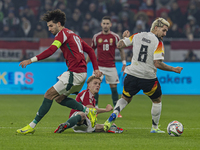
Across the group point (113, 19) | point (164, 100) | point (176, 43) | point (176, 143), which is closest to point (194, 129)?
point (176, 143)

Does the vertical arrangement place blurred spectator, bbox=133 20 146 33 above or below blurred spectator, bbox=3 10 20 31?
below

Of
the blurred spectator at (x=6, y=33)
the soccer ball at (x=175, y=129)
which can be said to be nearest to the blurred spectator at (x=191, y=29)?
the blurred spectator at (x=6, y=33)

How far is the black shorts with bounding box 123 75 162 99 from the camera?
6.32m

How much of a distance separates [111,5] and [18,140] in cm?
1575

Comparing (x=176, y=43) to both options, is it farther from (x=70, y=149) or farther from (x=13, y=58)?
(x=70, y=149)

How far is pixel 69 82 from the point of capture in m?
6.12

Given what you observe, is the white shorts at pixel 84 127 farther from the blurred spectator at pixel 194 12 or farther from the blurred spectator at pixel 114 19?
the blurred spectator at pixel 194 12

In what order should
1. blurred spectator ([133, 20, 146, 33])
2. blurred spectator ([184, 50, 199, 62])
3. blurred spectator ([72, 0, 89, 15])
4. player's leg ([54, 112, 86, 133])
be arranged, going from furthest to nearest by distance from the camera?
blurred spectator ([72, 0, 89, 15])
blurred spectator ([133, 20, 146, 33])
blurred spectator ([184, 50, 199, 62])
player's leg ([54, 112, 86, 133])

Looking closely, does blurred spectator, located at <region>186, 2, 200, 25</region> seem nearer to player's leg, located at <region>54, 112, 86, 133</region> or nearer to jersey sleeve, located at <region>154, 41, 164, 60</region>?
jersey sleeve, located at <region>154, 41, 164, 60</region>

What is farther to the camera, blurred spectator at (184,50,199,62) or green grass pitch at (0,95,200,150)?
blurred spectator at (184,50,199,62)

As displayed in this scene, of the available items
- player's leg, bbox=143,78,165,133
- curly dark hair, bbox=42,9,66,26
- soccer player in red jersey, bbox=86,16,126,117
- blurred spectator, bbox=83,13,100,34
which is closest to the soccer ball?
player's leg, bbox=143,78,165,133

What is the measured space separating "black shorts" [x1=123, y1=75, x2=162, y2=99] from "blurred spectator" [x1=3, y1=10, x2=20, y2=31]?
532 inches

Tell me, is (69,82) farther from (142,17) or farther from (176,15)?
(176,15)

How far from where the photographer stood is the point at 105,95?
15.1 metres
